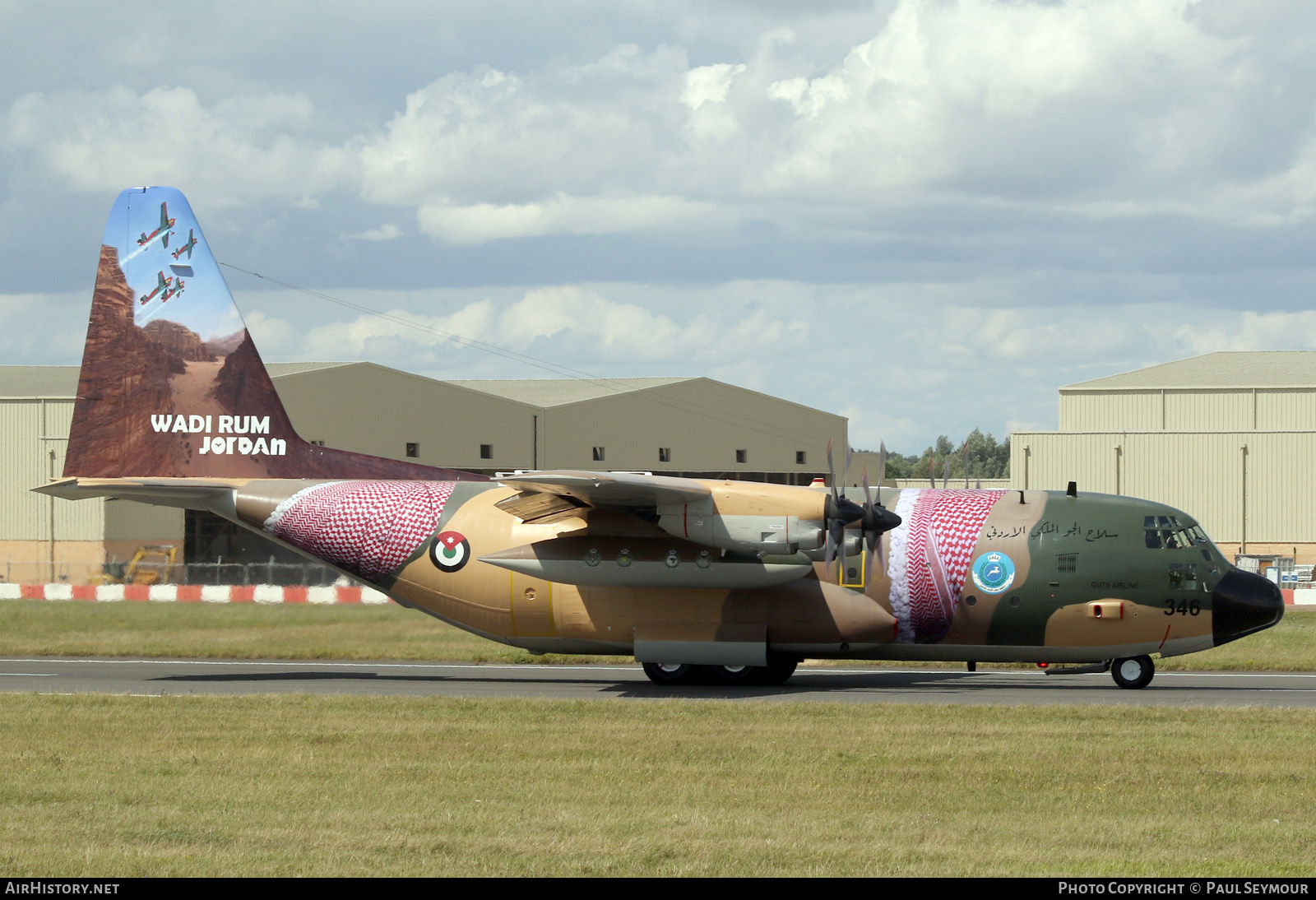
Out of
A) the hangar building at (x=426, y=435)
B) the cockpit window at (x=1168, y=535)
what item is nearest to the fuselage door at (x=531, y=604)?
the cockpit window at (x=1168, y=535)

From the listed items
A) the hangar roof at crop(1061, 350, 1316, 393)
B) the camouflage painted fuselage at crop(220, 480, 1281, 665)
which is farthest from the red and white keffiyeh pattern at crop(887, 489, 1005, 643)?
the hangar roof at crop(1061, 350, 1316, 393)

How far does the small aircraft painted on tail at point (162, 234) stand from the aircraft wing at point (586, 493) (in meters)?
8.72

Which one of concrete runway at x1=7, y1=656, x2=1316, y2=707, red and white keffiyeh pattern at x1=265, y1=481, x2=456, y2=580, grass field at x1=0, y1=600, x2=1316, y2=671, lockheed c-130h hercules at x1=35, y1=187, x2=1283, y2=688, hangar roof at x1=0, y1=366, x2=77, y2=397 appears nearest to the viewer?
lockheed c-130h hercules at x1=35, y1=187, x2=1283, y2=688

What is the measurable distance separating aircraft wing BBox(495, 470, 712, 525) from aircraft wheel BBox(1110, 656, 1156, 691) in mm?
7936

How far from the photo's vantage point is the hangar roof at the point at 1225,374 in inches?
2790

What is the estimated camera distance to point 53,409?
53688 mm

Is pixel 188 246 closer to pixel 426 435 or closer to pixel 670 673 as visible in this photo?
pixel 670 673

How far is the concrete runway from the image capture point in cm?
2227

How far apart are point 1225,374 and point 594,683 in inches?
2312

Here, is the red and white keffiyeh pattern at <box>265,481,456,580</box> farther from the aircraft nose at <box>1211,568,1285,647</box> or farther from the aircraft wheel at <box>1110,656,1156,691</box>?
the aircraft nose at <box>1211,568,1285,647</box>

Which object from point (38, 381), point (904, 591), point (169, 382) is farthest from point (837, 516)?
point (38, 381)
